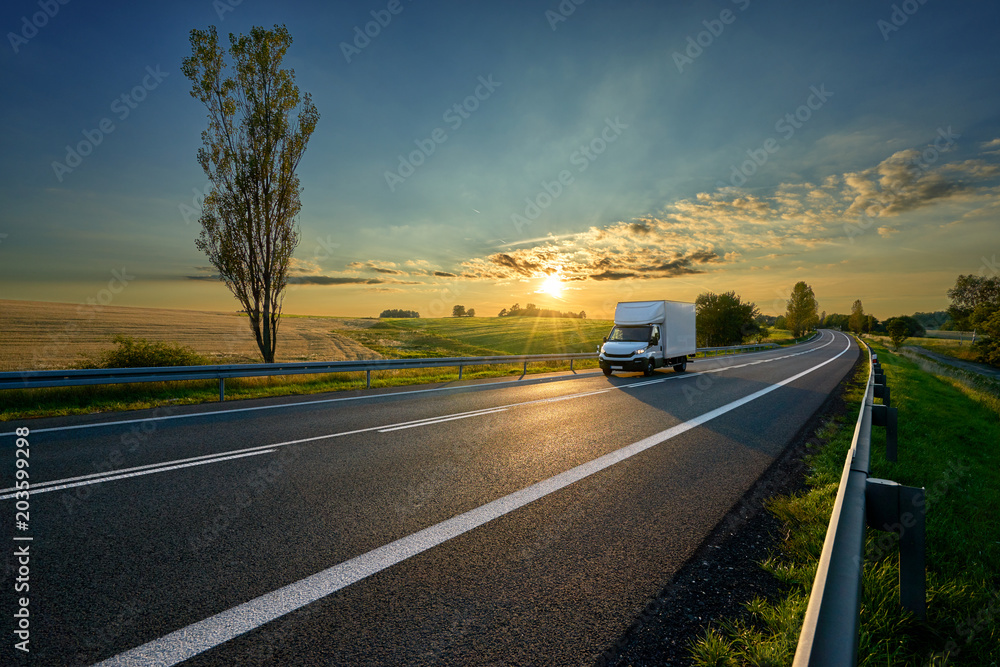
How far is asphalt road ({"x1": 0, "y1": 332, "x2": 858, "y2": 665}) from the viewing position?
7.65 feet

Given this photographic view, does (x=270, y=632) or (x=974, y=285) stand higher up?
(x=974, y=285)

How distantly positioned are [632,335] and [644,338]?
1.54ft

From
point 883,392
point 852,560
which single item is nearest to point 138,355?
point 852,560

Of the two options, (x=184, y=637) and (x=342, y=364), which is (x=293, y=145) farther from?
(x=184, y=637)

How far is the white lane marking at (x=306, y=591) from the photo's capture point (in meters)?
2.19

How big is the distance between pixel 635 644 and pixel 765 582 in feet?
4.12

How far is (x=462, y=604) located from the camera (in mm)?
2631

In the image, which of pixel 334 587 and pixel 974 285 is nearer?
pixel 334 587

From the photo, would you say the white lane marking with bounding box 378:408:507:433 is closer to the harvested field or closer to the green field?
the harvested field

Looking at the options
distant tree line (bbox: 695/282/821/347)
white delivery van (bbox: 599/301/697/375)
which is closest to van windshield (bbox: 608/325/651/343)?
white delivery van (bbox: 599/301/697/375)

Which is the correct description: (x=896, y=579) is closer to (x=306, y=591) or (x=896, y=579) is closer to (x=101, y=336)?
(x=306, y=591)

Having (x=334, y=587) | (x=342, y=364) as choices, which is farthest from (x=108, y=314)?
(x=334, y=587)

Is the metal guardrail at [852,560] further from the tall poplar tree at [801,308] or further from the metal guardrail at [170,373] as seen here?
the tall poplar tree at [801,308]

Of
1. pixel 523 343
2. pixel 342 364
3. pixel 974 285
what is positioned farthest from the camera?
pixel 974 285
